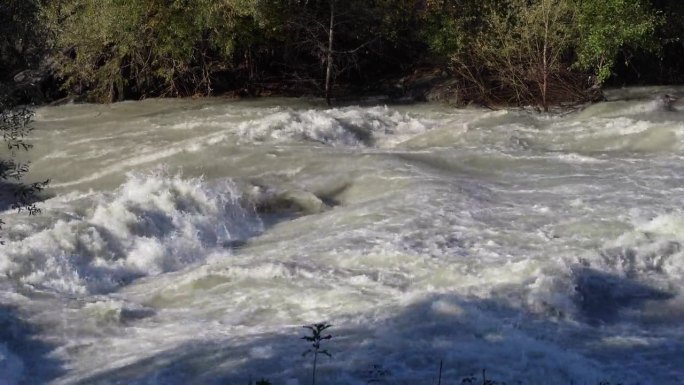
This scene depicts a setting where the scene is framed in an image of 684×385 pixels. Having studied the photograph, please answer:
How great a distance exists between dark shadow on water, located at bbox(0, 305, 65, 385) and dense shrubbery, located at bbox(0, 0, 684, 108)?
12269mm

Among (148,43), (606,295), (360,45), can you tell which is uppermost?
(148,43)

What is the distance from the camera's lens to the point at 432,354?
7.88m

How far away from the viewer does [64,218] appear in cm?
1216

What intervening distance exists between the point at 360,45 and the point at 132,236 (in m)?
14.3

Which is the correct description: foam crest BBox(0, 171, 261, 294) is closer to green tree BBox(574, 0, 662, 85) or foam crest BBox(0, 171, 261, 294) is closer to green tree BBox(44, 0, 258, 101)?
green tree BBox(44, 0, 258, 101)

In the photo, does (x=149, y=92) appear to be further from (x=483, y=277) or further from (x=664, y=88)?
(x=483, y=277)

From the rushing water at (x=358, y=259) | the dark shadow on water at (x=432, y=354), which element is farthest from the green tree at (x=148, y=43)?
the dark shadow on water at (x=432, y=354)

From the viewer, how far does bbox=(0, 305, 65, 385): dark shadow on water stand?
26.9ft

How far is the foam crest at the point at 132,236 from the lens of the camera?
1083cm

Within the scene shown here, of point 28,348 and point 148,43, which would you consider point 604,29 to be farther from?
point 28,348

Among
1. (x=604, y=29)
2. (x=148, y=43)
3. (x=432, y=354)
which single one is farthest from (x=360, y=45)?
(x=432, y=354)

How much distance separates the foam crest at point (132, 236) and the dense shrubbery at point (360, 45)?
338 inches

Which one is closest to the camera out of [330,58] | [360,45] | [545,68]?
[545,68]

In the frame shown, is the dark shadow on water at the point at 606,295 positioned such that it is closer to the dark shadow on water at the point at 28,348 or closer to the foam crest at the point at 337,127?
the dark shadow on water at the point at 28,348
